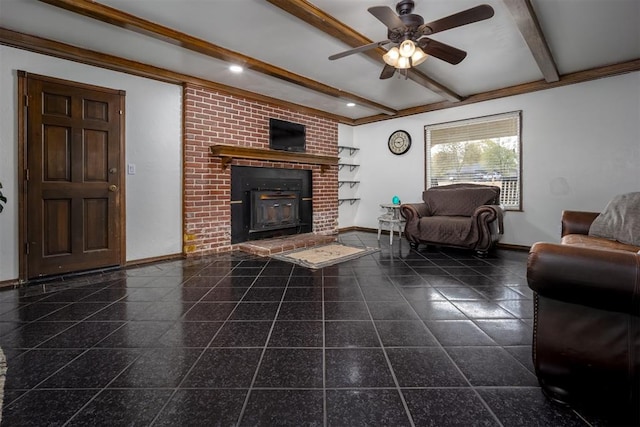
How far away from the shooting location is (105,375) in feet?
4.60

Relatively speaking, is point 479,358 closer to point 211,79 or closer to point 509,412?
point 509,412

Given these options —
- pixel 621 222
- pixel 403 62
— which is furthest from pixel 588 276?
pixel 403 62

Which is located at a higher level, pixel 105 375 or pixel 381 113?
pixel 381 113

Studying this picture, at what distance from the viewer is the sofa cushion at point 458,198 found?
420cm

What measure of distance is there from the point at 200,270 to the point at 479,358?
2.72 meters

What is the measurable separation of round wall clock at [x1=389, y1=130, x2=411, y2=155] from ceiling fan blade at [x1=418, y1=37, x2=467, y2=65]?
9.26ft

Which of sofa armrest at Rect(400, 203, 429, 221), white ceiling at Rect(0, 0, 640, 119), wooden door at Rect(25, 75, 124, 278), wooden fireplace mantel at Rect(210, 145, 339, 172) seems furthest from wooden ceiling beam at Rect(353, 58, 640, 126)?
wooden door at Rect(25, 75, 124, 278)

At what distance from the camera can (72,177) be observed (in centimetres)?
302

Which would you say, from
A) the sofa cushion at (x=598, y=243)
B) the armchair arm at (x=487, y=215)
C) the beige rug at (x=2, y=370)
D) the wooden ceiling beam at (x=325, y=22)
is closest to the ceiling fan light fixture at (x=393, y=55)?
the wooden ceiling beam at (x=325, y=22)

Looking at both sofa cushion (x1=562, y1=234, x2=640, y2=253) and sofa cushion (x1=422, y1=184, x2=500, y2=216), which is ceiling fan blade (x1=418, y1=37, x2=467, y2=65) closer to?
sofa cushion (x1=562, y1=234, x2=640, y2=253)

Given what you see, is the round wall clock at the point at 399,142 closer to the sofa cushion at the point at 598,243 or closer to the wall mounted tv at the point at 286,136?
the wall mounted tv at the point at 286,136

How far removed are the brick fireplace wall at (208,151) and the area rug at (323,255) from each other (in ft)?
3.21

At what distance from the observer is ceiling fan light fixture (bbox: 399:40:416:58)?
7.80 ft

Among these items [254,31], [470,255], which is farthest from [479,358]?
[254,31]
